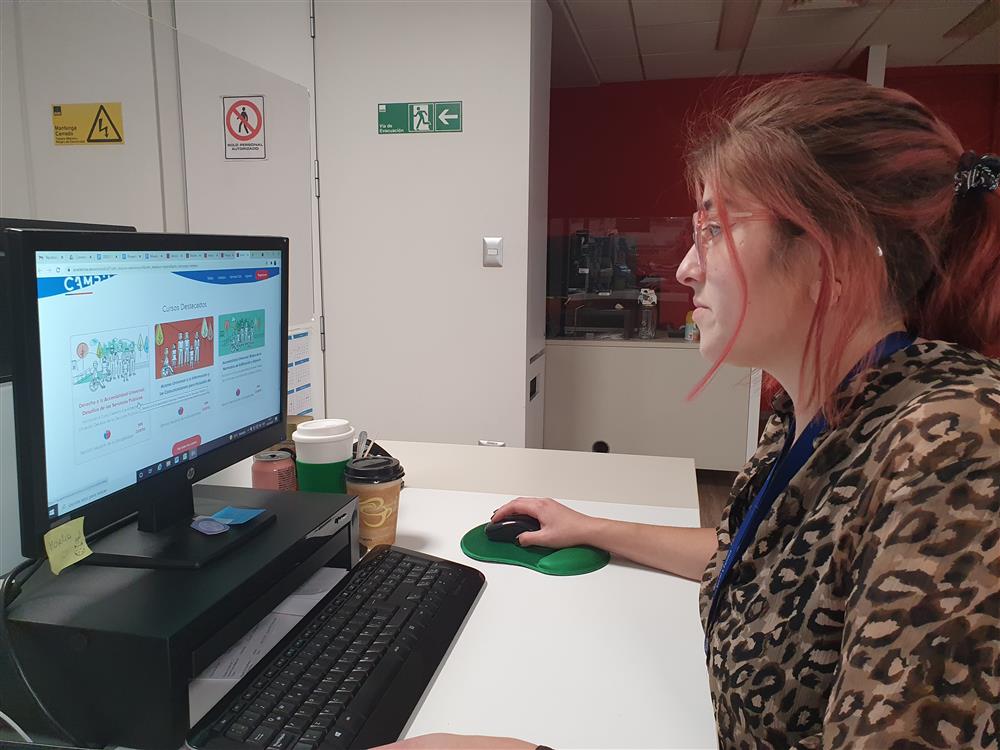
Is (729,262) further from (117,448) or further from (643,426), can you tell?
(643,426)

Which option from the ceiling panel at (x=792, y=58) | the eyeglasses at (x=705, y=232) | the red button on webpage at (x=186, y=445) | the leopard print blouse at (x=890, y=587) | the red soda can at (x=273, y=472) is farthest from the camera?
the ceiling panel at (x=792, y=58)

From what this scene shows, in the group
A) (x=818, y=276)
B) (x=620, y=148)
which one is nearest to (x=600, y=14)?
(x=620, y=148)

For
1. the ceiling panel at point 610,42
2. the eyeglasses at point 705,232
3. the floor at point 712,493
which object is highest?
the ceiling panel at point 610,42

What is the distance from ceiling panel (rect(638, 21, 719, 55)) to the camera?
4.02 meters

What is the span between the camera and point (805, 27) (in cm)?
399

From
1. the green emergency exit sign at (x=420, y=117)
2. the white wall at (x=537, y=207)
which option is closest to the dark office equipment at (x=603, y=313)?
the white wall at (x=537, y=207)

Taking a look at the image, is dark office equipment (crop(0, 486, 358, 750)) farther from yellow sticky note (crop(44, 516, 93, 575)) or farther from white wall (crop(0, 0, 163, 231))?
white wall (crop(0, 0, 163, 231))

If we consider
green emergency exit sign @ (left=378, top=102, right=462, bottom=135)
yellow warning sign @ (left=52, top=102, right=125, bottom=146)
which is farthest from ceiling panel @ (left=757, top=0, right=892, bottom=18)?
yellow warning sign @ (left=52, top=102, right=125, bottom=146)

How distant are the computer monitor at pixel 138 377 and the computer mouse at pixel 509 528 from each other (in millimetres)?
388

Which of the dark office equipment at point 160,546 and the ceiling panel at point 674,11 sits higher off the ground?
the ceiling panel at point 674,11

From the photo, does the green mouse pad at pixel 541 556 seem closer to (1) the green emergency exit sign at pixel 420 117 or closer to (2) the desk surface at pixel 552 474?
(2) the desk surface at pixel 552 474

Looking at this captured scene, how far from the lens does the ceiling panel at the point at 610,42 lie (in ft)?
13.4

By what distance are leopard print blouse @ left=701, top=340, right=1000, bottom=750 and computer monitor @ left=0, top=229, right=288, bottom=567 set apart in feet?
2.14

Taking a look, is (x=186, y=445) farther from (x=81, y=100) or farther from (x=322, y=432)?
(x=81, y=100)
